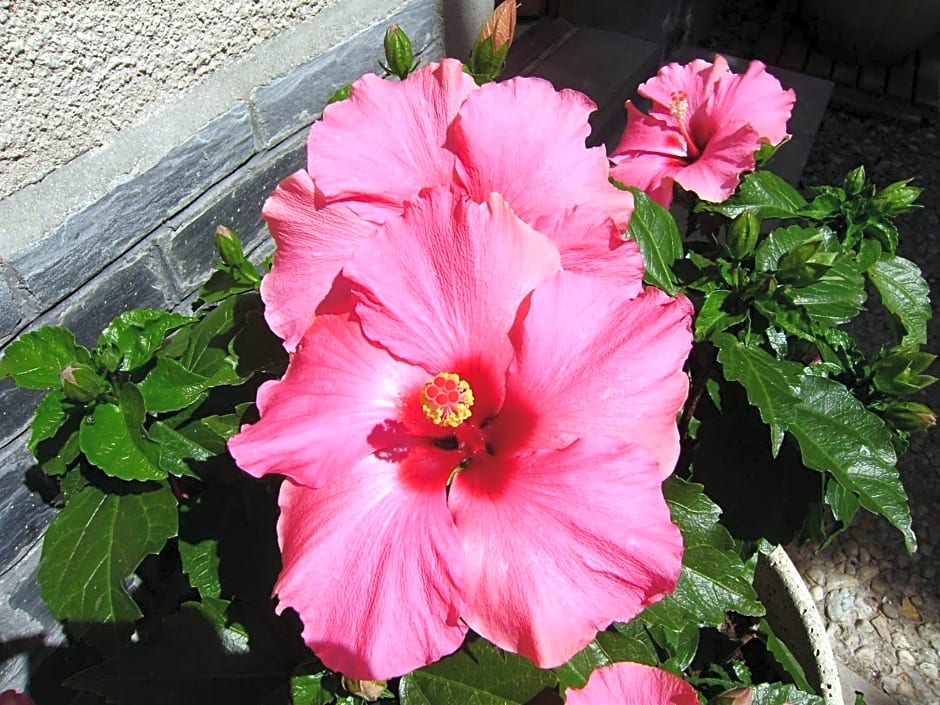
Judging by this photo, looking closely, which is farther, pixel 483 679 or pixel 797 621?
pixel 797 621

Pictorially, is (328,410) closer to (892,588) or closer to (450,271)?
(450,271)

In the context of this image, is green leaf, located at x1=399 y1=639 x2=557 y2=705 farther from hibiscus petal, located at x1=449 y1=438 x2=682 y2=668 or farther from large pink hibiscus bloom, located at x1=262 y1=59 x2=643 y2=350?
large pink hibiscus bloom, located at x1=262 y1=59 x2=643 y2=350

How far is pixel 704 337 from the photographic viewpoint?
100 centimetres

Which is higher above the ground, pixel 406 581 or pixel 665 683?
pixel 406 581

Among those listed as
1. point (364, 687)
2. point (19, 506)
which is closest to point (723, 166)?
point (364, 687)

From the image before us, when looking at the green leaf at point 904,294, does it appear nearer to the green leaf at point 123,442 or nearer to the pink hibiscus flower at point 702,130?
the pink hibiscus flower at point 702,130

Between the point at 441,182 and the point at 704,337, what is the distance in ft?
1.40

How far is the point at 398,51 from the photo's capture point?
1121 millimetres

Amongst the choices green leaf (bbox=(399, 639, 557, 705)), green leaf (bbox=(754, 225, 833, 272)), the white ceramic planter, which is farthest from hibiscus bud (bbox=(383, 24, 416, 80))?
the white ceramic planter

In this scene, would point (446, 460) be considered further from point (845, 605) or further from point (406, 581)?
point (845, 605)

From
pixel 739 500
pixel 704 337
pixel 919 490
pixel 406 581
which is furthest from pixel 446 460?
pixel 919 490

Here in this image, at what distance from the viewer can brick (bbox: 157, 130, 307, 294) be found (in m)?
1.46

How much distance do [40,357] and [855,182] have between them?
1.21 metres

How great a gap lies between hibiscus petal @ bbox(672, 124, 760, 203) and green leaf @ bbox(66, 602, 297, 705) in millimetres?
858
